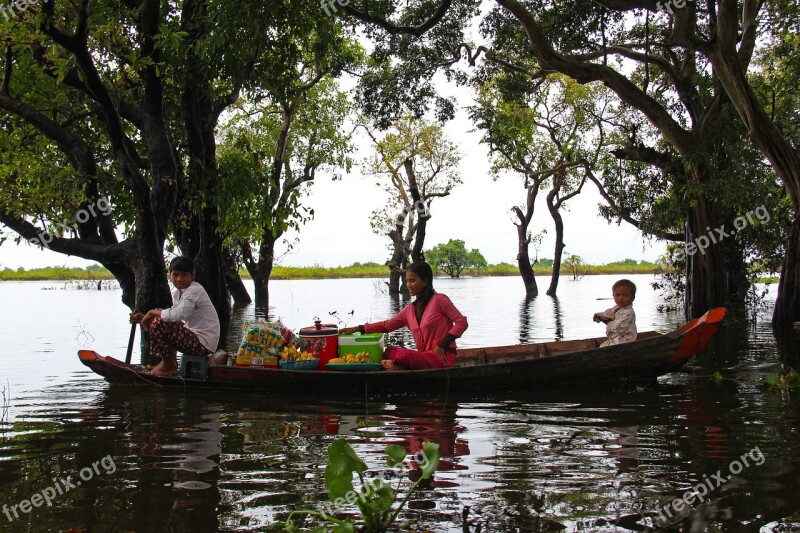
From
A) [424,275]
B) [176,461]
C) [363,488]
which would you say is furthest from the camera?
[424,275]

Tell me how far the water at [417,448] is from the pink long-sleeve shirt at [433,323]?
605 millimetres

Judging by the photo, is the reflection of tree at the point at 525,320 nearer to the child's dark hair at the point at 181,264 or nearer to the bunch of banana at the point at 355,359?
the bunch of banana at the point at 355,359

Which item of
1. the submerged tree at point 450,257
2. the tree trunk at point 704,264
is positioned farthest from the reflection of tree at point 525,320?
the submerged tree at point 450,257

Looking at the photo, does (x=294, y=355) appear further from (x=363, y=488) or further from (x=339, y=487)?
(x=339, y=487)

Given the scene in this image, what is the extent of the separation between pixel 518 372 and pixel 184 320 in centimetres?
378

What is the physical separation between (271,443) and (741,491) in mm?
3373

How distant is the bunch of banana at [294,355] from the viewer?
26.8 ft

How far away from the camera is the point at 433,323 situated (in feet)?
26.1

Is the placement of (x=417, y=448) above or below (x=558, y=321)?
below

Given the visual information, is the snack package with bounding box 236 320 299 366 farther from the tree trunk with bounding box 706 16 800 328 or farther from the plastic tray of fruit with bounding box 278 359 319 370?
the tree trunk with bounding box 706 16 800 328

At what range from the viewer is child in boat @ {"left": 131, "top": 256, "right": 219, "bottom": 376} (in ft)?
26.4

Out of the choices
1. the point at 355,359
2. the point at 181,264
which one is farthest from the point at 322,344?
the point at 181,264

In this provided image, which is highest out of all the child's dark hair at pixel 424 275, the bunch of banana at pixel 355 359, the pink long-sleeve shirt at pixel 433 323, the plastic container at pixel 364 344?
the child's dark hair at pixel 424 275

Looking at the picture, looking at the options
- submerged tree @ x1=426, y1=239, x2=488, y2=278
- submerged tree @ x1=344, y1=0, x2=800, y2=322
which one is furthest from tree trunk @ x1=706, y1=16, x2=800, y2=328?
submerged tree @ x1=426, y1=239, x2=488, y2=278
